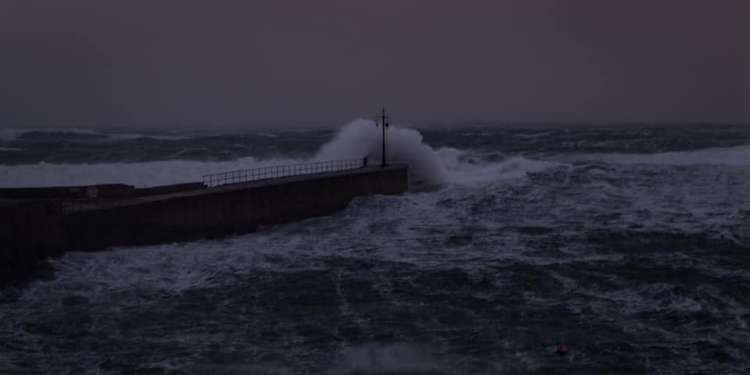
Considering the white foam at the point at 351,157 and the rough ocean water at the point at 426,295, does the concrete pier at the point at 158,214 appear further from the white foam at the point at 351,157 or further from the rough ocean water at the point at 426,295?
the white foam at the point at 351,157

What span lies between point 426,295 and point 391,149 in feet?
64.6

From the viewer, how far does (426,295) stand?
39.6 ft

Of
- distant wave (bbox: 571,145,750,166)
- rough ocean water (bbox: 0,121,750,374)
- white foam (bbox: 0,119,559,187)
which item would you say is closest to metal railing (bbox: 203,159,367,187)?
white foam (bbox: 0,119,559,187)

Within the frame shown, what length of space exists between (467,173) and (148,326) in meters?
23.3

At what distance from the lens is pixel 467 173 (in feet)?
107

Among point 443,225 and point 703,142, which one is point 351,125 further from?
point 703,142

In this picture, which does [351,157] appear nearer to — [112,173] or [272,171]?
[272,171]

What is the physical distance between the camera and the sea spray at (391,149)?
3044 cm

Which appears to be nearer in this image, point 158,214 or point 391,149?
point 158,214

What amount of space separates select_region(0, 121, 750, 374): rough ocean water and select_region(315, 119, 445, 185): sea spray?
655 cm

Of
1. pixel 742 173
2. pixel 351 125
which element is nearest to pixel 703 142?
pixel 742 173

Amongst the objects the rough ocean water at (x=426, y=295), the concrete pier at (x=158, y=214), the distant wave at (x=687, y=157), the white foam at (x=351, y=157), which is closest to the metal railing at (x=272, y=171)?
the white foam at (x=351, y=157)

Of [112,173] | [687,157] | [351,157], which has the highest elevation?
[351,157]

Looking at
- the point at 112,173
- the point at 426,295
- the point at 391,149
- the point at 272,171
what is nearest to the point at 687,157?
the point at 391,149
